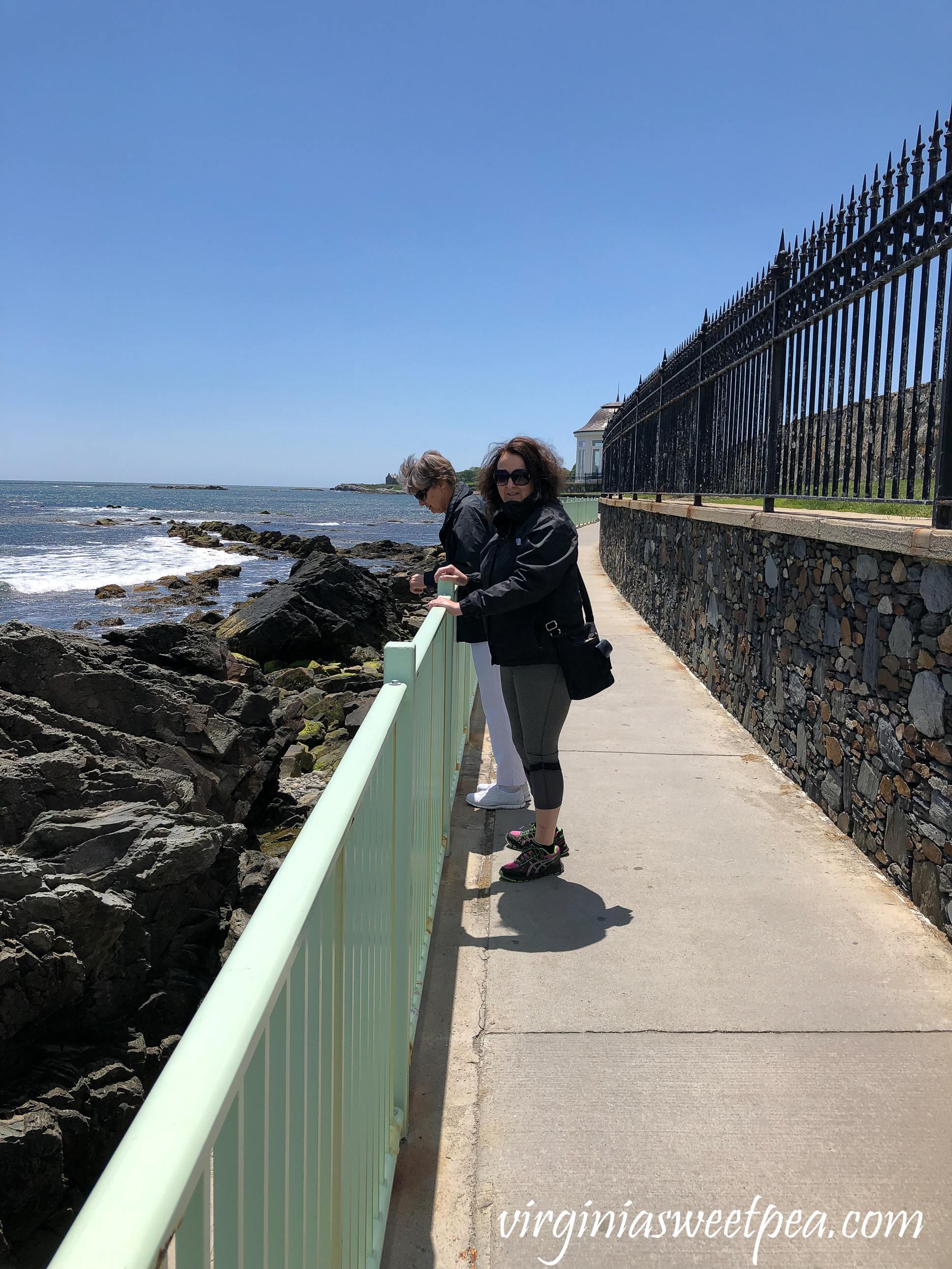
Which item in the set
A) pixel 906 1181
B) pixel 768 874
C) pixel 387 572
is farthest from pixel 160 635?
pixel 387 572

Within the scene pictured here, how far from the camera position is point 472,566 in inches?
178

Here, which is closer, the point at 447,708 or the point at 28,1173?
the point at 28,1173

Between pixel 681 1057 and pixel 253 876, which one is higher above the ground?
pixel 681 1057

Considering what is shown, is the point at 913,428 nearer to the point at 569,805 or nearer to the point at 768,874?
the point at 768,874

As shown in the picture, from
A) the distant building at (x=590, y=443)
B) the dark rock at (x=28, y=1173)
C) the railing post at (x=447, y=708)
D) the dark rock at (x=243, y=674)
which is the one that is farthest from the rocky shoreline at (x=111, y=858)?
the distant building at (x=590, y=443)

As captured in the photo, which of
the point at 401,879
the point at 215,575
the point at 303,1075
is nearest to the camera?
the point at 303,1075

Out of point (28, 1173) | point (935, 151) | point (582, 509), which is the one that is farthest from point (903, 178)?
point (582, 509)

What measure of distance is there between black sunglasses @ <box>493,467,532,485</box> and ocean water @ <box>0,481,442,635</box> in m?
16.5

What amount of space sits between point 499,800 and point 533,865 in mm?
961

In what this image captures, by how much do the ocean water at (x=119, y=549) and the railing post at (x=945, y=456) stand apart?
17.4 meters

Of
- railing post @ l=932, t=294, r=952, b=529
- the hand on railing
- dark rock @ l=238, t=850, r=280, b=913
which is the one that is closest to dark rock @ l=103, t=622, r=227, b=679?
dark rock @ l=238, t=850, r=280, b=913

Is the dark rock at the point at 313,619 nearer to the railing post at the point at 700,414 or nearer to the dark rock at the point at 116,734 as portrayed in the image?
the dark rock at the point at 116,734

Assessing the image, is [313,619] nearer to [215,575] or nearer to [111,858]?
[111,858]

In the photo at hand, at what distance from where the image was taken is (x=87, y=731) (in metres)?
5.61
